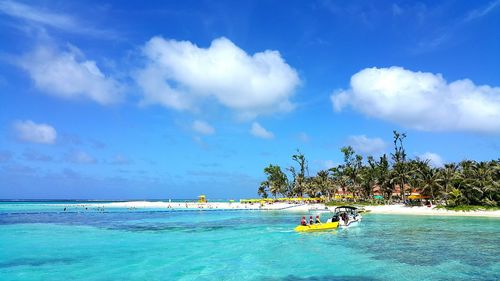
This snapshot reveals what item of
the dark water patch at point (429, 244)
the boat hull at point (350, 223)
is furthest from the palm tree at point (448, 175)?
the boat hull at point (350, 223)

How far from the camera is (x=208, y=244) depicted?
3584 centimetres

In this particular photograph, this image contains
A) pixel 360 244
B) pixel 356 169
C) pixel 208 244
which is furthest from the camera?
pixel 356 169

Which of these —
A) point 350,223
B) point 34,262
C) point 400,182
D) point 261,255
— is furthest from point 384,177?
point 34,262

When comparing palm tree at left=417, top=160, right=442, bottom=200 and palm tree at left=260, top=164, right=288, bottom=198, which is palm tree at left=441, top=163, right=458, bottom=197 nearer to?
palm tree at left=417, top=160, right=442, bottom=200

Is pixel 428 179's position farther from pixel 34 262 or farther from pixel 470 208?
pixel 34 262

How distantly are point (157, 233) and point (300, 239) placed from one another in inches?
643

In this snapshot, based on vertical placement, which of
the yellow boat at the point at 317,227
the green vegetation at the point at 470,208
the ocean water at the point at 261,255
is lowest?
the ocean water at the point at 261,255

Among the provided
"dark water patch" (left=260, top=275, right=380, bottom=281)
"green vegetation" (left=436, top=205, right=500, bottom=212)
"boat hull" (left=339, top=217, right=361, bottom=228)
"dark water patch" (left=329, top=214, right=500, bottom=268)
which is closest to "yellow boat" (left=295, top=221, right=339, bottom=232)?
"boat hull" (left=339, top=217, right=361, bottom=228)

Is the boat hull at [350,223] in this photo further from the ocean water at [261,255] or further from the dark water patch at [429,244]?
the dark water patch at [429,244]

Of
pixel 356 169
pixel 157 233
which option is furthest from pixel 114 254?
A: pixel 356 169

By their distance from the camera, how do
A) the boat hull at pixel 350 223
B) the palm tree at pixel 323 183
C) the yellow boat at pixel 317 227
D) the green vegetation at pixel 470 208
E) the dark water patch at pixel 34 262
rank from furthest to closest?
the palm tree at pixel 323 183 → the green vegetation at pixel 470 208 → the boat hull at pixel 350 223 → the yellow boat at pixel 317 227 → the dark water patch at pixel 34 262

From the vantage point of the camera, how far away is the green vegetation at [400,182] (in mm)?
64500

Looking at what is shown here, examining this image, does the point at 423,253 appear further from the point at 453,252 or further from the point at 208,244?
the point at 208,244

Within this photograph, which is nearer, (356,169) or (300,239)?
(300,239)
